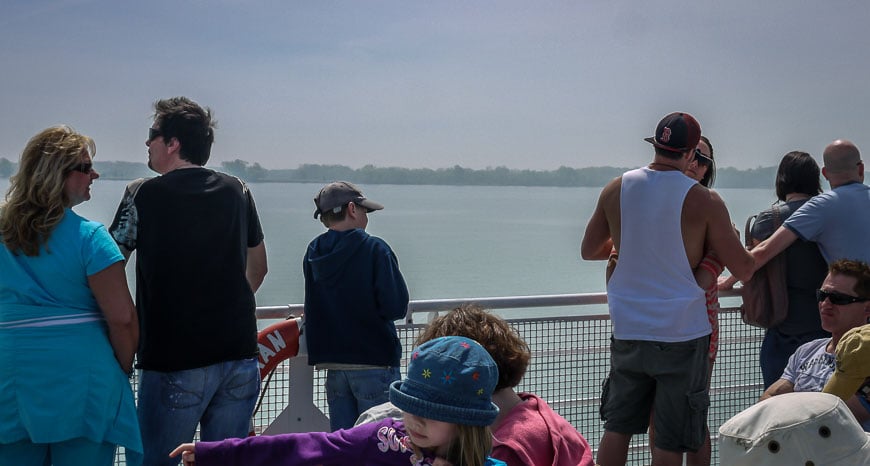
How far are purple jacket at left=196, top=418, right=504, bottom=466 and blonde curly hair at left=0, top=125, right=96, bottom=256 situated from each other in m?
1.03

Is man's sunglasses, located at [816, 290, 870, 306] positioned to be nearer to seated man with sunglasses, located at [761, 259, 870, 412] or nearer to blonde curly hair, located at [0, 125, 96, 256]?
seated man with sunglasses, located at [761, 259, 870, 412]

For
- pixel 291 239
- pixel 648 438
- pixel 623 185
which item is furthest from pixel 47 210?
pixel 291 239

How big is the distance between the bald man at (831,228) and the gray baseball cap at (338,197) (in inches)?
77.3

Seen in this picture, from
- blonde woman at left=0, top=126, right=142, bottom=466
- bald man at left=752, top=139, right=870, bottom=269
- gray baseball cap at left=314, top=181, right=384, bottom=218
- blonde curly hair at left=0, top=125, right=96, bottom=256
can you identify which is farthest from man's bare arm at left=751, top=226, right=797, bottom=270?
blonde curly hair at left=0, top=125, right=96, bottom=256

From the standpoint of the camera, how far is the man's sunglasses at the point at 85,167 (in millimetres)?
2963

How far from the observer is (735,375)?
4.84m

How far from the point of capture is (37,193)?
9.46 ft

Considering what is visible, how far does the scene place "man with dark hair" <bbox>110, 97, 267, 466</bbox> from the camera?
3197 mm

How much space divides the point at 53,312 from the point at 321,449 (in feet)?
3.66

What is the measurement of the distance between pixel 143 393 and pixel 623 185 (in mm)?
2135

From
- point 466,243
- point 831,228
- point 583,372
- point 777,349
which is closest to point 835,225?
point 831,228

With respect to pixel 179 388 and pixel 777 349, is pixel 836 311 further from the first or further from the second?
pixel 179 388

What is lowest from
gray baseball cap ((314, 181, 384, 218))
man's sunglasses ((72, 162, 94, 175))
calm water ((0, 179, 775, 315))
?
calm water ((0, 179, 775, 315))

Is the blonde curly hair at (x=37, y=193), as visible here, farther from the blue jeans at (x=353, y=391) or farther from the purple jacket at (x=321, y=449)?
the blue jeans at (x=353, y=391)
